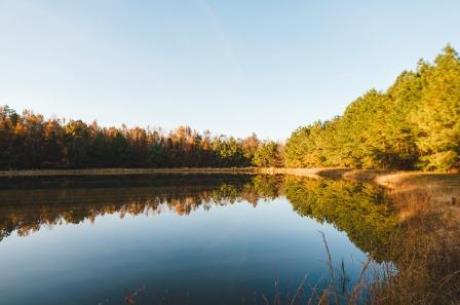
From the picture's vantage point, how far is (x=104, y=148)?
101 m

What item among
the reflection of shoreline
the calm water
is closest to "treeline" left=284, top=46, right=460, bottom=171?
the reflection of shoreline

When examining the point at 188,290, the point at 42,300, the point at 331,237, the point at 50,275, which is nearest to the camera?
the point at 42,300

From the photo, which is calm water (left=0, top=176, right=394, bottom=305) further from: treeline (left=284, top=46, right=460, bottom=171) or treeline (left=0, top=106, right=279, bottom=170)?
treeline (left=0, top=106, right=279, bottom=170)

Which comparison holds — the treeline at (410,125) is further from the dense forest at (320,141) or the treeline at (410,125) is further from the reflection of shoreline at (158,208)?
the reflection of shoreline at (158,208)

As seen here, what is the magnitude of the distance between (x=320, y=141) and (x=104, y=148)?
5788 centimetres

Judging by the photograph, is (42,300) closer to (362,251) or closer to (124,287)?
(124,287)

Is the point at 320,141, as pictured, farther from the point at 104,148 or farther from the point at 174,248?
the point at 174,248

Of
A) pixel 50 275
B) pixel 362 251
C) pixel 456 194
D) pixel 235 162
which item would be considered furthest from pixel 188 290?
pixel 235 162

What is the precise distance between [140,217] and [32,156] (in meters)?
78.2

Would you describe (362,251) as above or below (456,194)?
below

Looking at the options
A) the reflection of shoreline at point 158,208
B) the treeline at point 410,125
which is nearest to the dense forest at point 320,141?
the treeline at point 410,125

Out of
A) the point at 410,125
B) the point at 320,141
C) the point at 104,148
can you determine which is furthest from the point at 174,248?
the point at 104,148

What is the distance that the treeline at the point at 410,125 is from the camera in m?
31.6

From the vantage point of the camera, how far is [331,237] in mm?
17609
